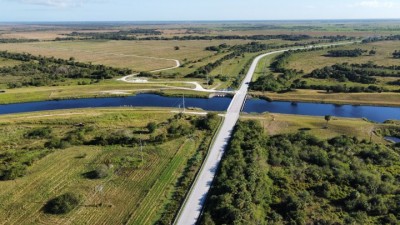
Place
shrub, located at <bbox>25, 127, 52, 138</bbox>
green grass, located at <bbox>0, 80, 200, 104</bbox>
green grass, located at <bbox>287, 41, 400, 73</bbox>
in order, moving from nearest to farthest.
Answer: shrub, located at <bbox>25, 127, 52, 138</bbox>
green grass, located at <bbox>0, 80, 200, 104</bbox>
green grass, located at <bbox>287, 41, 400, 73</bbox>

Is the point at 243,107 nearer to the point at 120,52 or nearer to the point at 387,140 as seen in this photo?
the point at 387,140

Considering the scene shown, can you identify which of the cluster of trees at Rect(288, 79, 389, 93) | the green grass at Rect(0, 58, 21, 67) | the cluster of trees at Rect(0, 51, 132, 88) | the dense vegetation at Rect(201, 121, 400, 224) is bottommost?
the dense vegetation at Rect(201, 121, 400, 224)

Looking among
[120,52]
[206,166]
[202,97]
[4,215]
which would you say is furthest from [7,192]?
[120,52]

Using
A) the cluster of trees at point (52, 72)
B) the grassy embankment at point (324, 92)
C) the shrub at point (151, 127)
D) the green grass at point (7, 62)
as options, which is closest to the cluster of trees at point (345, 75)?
the grassy embankment at point (324, 92)

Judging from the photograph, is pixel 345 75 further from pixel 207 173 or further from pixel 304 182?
pixel 207 173

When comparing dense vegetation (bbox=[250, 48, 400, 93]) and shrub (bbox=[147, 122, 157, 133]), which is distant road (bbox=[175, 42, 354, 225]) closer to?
shrub (bbox=[147, 122, 157, 133])

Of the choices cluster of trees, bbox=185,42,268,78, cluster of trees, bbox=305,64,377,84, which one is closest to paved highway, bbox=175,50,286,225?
cluster of trees, bbox=185,42,268,78

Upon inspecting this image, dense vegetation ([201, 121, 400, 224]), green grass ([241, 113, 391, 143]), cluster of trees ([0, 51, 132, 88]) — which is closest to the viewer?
dense vegetation ([201, 121, 400, 224])
